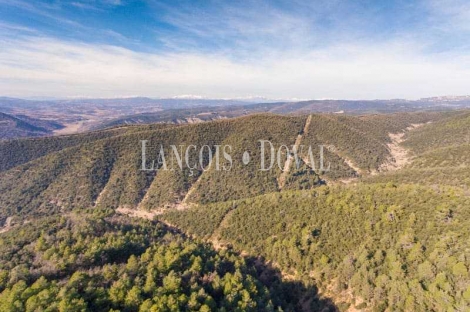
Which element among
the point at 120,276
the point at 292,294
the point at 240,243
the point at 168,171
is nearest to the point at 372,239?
the point at 292,294

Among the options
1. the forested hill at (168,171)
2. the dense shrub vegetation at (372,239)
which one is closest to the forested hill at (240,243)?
the dense shrub vegetation at (372,239)

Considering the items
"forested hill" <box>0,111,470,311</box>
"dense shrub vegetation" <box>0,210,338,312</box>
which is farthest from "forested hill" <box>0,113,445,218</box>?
"dense shrub vegetation" <box>0,210,338,312</box>

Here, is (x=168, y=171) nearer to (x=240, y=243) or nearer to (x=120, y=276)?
(x=240, y=243)

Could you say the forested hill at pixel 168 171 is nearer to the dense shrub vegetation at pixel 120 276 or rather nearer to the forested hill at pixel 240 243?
the forested hill at pixel 240 243

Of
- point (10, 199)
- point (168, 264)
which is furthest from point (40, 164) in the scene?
point (168, 264)

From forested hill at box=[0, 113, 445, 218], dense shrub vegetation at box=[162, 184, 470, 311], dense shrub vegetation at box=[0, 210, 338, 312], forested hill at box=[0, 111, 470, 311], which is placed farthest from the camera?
forested hill at box=[0, 113, 445, 218]

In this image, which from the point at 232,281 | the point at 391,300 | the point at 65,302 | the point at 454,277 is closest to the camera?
the point at 65,302

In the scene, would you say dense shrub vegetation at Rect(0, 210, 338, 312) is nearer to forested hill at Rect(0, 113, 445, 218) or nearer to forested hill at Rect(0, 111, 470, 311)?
forested hill at Rect(0, 111, 470, 311)

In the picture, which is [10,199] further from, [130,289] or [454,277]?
[454,277]
